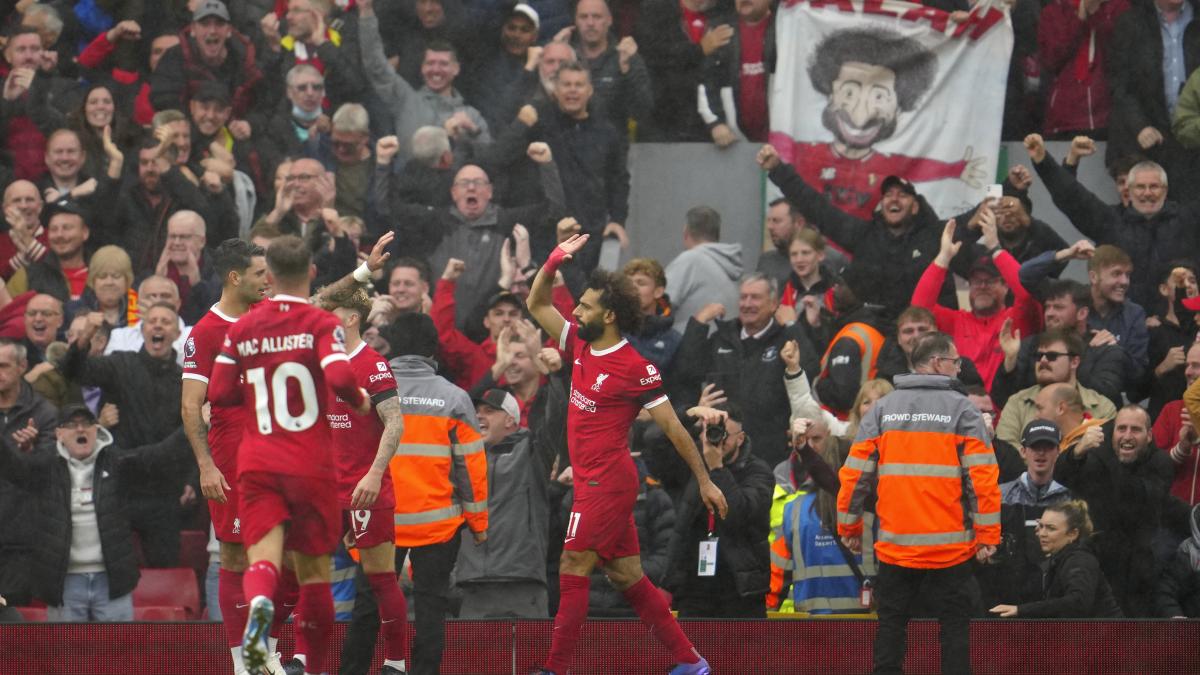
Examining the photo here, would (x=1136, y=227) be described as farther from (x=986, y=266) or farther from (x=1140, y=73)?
(x=1140, y=73)

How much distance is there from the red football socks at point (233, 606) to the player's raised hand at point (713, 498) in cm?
245

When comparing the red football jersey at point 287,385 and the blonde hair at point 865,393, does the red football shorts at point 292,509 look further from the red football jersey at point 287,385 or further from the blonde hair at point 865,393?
the blonde hair at point 865,393

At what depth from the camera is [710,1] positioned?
49.5 ft

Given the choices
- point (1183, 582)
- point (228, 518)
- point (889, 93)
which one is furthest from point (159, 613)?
point (889, 93)

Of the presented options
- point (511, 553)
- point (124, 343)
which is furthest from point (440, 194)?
point (511, 553)

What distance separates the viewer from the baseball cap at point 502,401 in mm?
11336

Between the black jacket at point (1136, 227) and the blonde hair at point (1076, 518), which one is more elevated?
the black jacket at point (1136, 227)

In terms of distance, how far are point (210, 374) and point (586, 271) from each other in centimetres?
529

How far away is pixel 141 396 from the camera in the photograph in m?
12.6

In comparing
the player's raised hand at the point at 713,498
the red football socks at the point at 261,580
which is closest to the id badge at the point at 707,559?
the player's raised hand at the point at 713,498

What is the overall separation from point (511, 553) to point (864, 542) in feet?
6.92

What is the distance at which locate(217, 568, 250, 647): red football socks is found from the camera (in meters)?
8.89

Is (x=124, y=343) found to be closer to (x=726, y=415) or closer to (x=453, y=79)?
(x=453, y=79)

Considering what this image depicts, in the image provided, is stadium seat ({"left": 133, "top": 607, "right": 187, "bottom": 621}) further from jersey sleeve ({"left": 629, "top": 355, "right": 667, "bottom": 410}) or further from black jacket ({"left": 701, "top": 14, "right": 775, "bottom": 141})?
black jacket ({"left": 701, "top": 14, "right": 775, "bottom": 141})
